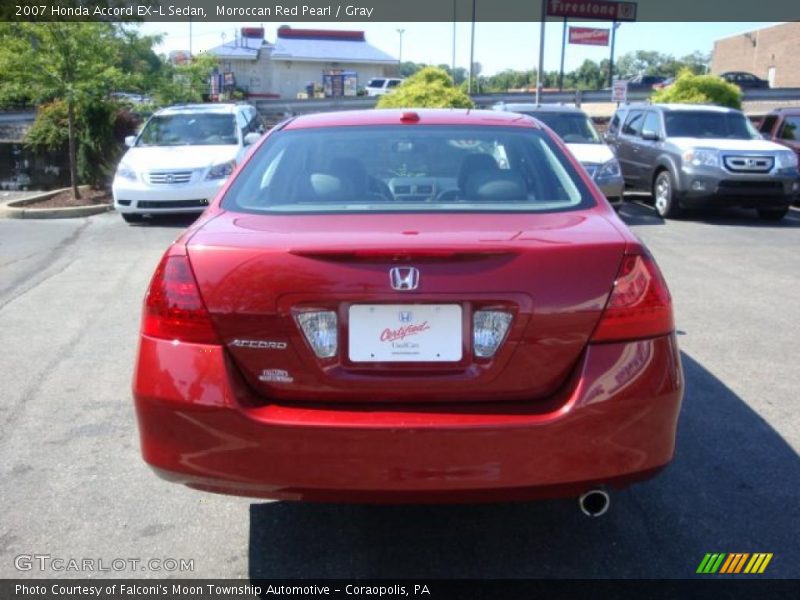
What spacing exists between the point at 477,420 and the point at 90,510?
6.18 feet

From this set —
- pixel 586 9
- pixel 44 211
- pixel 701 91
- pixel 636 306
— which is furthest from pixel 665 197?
pixel 586 9

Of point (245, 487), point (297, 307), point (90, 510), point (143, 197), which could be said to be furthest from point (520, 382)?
point (143, 197)

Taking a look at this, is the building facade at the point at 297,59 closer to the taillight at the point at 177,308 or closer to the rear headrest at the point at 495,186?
the rear headrest at the point at 495,186

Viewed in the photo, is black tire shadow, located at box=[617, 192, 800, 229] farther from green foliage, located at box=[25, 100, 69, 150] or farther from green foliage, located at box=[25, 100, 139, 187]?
green foliage, located at box=[25, 100, 69, 150]

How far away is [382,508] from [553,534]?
0.72 meters

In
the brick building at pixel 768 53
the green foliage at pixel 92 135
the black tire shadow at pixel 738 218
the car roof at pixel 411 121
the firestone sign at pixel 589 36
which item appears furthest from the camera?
the firestone sign at pixel 589 36

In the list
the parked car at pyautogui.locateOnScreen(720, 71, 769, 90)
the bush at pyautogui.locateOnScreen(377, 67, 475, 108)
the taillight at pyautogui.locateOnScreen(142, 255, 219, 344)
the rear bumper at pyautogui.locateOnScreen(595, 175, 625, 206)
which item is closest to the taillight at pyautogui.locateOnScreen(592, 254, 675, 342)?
the taillight at pyautogui.locateOnScreen(142, 255, 219, 344)

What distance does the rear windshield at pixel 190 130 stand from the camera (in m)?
13.6

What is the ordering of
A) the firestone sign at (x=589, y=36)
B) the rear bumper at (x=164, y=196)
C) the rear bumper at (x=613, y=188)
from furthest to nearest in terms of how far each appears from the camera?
1. the firestone sign at (x=589, y=36)
2. the rear bumper at (x=164, y=196)
3. the rear bumper at (x=613, y=188)

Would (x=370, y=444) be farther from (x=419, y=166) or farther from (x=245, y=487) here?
(x=419, y=166)

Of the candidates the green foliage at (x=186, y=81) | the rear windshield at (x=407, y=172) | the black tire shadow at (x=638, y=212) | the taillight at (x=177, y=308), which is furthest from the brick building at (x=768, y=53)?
the taillight at (x=177, y=308)

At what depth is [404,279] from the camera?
8.67 feet

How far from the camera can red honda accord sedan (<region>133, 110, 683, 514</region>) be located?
2617mm

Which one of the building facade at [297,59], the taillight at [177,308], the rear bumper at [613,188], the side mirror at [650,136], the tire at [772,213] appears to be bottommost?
the tire at [772,213]
